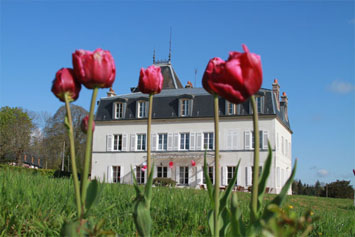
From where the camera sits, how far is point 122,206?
3.47 m

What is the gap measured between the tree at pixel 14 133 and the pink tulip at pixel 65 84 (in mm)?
34749

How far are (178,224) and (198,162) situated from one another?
81.4 ft

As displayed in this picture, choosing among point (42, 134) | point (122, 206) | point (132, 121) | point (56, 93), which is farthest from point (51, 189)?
point (42, 134)

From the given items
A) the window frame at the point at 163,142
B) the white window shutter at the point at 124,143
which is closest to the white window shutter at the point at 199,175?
the window frame at the point at 163,142

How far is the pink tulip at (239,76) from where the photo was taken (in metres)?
1.24

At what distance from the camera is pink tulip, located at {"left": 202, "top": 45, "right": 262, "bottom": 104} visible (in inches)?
48.9

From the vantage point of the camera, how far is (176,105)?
1140 inches

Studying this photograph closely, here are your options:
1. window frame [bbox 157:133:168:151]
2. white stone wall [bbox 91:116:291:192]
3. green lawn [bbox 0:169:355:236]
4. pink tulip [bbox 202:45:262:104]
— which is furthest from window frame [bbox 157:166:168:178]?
pink tulip [bbox 202:45:262:104]

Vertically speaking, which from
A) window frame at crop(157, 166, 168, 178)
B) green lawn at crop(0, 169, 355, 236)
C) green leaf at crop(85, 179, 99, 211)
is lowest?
green lawn at crop(0, 169, 355, 236)

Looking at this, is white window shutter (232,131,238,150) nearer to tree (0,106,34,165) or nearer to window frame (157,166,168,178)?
window frame (157,166,168,178)

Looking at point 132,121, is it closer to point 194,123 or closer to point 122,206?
point 194,123

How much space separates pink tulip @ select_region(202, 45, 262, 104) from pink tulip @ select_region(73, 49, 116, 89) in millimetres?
418

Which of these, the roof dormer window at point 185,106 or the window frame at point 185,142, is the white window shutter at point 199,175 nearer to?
the window frame at point 185,142

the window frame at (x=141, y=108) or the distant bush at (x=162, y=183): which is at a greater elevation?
the window frame at (x=141, y=108)
